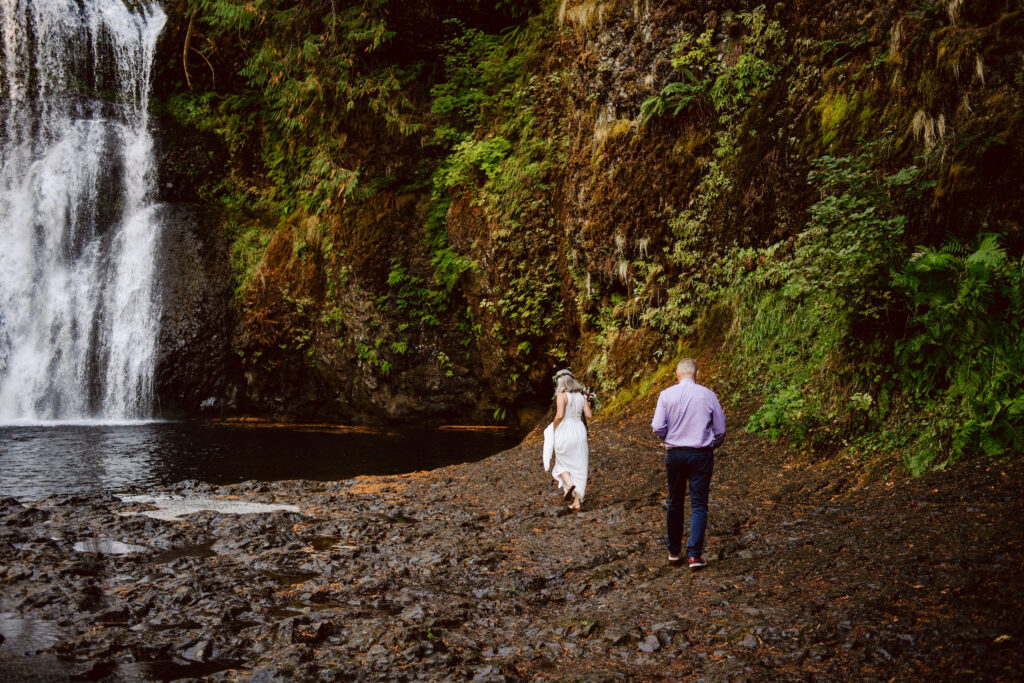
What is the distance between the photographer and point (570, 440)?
7840mm

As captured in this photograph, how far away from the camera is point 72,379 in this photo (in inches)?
830

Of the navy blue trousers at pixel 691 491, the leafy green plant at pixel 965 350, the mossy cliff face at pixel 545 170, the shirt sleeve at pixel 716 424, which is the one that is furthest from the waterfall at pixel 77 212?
the leafy green plant at pixel 965 350

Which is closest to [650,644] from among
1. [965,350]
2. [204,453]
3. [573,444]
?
[573,444]

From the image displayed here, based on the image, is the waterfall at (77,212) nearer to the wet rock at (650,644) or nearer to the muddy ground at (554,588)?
the muddy ground at (554,588)

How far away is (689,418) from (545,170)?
10.8m

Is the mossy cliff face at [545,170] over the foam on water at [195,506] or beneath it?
over

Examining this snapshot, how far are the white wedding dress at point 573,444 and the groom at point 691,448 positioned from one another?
7.19ft

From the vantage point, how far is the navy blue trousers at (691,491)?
543 cm

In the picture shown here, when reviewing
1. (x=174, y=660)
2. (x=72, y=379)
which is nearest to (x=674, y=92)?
(x=174, y=660)

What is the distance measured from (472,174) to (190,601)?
13.7 metres

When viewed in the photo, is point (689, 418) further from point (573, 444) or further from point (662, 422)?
point (573, 444)

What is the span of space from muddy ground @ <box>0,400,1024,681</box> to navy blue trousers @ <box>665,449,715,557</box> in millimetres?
262

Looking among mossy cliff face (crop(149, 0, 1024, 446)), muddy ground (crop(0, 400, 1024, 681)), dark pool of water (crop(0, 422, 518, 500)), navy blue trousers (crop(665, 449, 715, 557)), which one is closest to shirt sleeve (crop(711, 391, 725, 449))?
navy blue trousers (crop(665, 449, 715, 557))

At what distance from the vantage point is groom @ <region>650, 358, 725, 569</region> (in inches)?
215
